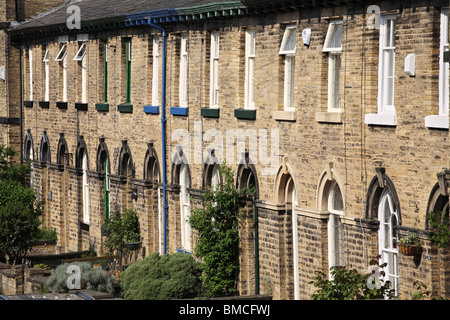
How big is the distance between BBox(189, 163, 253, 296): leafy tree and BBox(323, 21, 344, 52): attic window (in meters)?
4.67

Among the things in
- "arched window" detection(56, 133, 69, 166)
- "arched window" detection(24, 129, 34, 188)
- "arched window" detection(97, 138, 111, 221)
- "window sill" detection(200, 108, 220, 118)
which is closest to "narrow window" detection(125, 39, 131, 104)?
"arched window" detection(97, 138, 111, 221)

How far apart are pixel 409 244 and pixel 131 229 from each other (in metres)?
13.2

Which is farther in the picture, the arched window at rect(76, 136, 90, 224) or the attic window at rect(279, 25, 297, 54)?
the arched window at rect(76, 136, 90, 224)

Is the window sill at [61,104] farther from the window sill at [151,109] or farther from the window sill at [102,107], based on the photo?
the window sill at [151,109]

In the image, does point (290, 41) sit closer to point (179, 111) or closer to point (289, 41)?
point (289, 41)

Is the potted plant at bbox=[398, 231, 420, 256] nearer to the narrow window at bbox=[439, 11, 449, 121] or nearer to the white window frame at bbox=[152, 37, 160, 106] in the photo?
the narrow window at bbox=[439, 11, 449, 121]

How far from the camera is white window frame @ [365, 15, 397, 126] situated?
1783cm

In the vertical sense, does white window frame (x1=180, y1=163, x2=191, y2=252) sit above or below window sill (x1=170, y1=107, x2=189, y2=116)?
below

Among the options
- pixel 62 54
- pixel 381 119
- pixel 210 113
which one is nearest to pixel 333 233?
pixel 381 119

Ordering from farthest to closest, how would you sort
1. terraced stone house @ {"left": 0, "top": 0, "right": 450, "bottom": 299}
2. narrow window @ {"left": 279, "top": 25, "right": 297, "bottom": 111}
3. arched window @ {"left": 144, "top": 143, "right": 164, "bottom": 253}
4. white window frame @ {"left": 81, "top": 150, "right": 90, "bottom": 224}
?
white window frame @ {"left": 81, "top": 150, "right": 90, "bottom": 224} → arched window @ {"left": 144, "top": 143, "right": 164, "bottom": 253} → narrow window @ {"left": 279, "top": 25, "right": 297, "bottom": 111} → terraced stone house @ {"left": 0, "top": 0, "right": 450, "bottom": 299}

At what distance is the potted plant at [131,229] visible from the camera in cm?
2859

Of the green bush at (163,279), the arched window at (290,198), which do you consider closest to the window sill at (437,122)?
the arched window at (290,198)

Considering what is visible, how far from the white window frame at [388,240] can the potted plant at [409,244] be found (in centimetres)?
74

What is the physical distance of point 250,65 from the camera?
23.0 m
